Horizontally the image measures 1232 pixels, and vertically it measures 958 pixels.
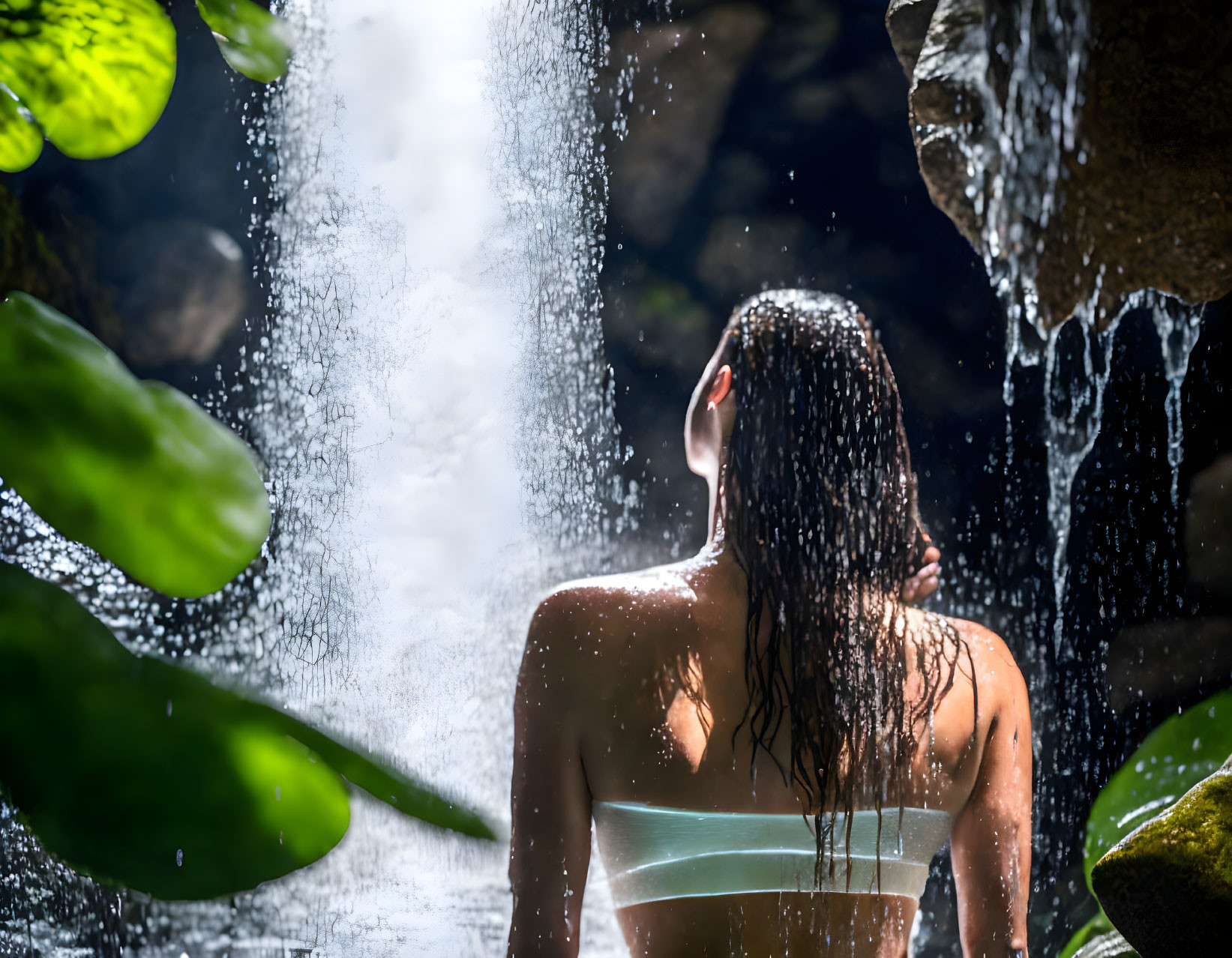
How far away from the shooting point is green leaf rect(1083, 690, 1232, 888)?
2607 mm

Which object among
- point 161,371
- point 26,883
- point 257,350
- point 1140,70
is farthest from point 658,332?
point 26,883

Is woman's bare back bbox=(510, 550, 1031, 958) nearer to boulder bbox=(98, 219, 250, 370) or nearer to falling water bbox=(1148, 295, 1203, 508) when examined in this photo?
falling water bbox=(1148, 295, 1203, 508)

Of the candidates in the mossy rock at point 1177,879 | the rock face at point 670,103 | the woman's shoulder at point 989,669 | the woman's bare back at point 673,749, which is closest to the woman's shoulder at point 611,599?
the woman's bare back at point 673,749

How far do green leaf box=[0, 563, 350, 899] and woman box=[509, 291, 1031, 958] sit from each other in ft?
1.40

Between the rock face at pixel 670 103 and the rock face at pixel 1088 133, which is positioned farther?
the rock face at pixel 670 103

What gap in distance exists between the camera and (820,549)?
1.35 metres

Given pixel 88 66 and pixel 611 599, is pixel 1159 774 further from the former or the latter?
pixel 88 66

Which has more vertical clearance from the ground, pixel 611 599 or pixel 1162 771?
pixel 611 599

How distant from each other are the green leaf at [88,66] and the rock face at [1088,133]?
138cm

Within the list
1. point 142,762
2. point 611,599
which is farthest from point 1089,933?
point 142,762

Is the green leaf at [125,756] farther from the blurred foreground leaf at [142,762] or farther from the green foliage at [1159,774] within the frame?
the green foliage at [1159,774]

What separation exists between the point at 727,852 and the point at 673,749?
0.15 meters

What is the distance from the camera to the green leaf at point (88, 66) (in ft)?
3.47

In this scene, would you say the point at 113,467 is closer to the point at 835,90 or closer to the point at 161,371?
the point at 161,371
